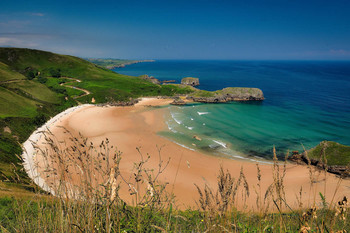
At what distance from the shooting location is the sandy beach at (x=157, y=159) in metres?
20.5

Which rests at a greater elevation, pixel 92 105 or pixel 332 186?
pixel 92 105

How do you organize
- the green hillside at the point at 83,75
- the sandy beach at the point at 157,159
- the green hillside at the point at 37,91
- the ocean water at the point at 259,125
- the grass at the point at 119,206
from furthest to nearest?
the green hillside at the point at 83,75 → the ocean water at the point at 259,125 → the green hillside at the point at 37,91 → the sandy beach at the point at 157,159 → the grass at the point at 119,206

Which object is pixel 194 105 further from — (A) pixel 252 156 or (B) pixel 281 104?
(A) pixel 252 156

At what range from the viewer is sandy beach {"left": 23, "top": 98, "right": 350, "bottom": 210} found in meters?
20.5

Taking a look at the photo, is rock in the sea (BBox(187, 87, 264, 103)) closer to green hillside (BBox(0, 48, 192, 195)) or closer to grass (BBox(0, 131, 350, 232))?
Result: green hillside (BBox(0, 48, 192, 195))

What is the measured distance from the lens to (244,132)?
3953 centimetres

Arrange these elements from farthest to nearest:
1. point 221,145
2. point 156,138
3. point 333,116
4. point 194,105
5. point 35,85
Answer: point 194,105 → point 35,85 → point 333,116 → point 156,138 → point 221,145

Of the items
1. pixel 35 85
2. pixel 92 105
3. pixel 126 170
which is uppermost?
pixel 35 85

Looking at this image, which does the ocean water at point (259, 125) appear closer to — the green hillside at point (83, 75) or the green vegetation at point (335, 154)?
the green vegetation at point (335, 154)

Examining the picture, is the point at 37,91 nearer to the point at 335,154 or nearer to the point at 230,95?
the point at 230,95

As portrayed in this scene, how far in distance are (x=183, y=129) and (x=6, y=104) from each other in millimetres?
35264

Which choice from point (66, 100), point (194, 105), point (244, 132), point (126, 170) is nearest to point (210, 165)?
point (126, 170)

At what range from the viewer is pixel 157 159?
27.8 meters

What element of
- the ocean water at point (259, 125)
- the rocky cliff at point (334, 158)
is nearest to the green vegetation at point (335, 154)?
the rocky cliff at point (334, 158)
